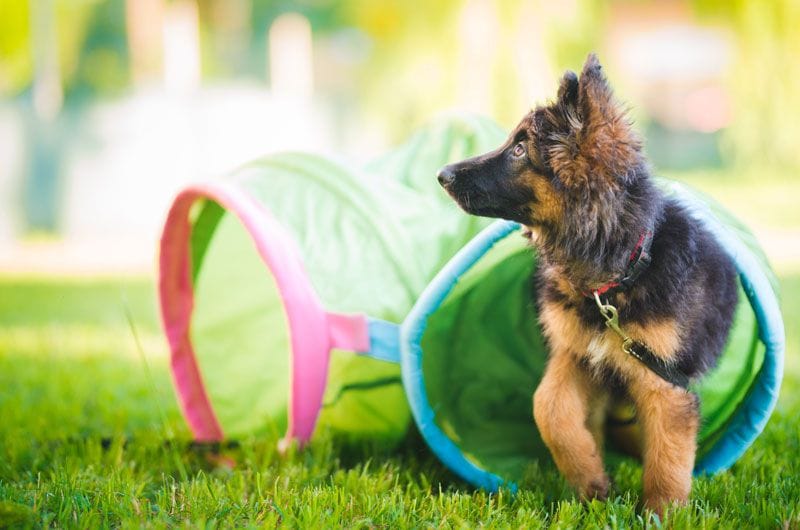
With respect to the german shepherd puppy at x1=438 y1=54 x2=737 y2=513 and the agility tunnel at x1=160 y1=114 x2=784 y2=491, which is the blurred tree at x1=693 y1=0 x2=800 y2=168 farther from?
the german shepherd puppy at x1=438 y1=54 x2=737 y2=513

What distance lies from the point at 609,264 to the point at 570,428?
0.63 m

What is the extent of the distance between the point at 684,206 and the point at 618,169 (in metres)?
0.43

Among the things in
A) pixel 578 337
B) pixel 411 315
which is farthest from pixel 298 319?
pixel 578 337

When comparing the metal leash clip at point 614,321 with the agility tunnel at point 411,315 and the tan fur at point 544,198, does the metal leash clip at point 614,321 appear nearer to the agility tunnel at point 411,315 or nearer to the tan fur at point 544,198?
the tan fur at point 544,198

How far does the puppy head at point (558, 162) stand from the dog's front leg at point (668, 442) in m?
0.70

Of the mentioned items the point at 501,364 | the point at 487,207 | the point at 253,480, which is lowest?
the point at 253,480

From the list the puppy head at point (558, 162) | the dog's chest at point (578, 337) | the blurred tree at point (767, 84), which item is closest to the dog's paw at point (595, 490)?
the dog's chest at point (578, 337)

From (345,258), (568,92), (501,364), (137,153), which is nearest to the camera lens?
(568,92)

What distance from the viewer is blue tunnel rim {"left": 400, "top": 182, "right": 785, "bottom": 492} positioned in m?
3.04

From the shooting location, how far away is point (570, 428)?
3010 mm

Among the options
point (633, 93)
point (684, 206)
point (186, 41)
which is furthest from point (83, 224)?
point (684, 206)

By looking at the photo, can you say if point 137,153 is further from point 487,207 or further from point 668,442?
point 668,442

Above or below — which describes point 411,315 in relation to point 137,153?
above

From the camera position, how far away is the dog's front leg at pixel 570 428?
3008mm
